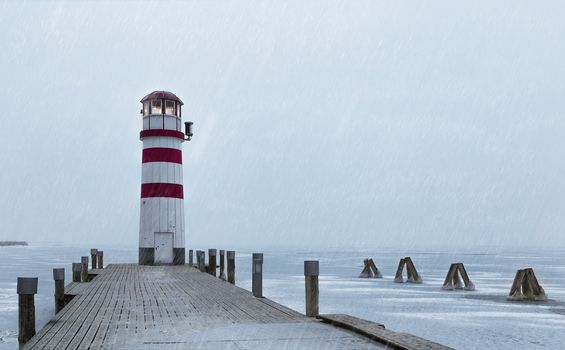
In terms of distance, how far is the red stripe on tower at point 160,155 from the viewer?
2480cm

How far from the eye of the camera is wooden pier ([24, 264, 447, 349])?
652cm

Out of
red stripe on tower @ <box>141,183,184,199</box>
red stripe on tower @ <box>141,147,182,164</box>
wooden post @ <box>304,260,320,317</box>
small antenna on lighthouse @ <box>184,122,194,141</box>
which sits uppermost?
small antenna on lighthouse @ <box>184,122,194,141</box>

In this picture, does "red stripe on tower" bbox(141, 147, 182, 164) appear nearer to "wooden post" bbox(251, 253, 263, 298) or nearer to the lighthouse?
the lighthouse

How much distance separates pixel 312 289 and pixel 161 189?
16654 mm

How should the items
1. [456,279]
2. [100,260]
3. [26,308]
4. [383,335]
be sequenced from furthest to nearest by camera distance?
1. [456,279]
2. [100,260]
3. [26,308]
4. [383,335]

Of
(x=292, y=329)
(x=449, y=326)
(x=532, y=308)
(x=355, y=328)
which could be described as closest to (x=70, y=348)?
(x=292, y=329)

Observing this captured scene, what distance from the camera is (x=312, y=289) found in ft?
29.7

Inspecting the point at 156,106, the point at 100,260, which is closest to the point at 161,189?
the point at 156,106

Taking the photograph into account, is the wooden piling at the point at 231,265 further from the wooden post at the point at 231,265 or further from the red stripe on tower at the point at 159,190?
the red stripe on tower at the point at 159,190

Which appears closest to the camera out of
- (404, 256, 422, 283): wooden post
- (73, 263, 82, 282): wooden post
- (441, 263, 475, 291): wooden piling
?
(73, 263, 82, 282): wooden post

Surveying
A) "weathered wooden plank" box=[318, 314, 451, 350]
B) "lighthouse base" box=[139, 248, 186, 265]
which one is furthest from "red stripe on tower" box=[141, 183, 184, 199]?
"weathered wooden plank" box=[318, 314, 451, 350]

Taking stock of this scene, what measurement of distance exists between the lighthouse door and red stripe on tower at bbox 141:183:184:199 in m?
1.70

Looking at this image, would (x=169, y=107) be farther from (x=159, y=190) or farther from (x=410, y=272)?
(x=410, y=272)

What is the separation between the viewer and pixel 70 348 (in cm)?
641
